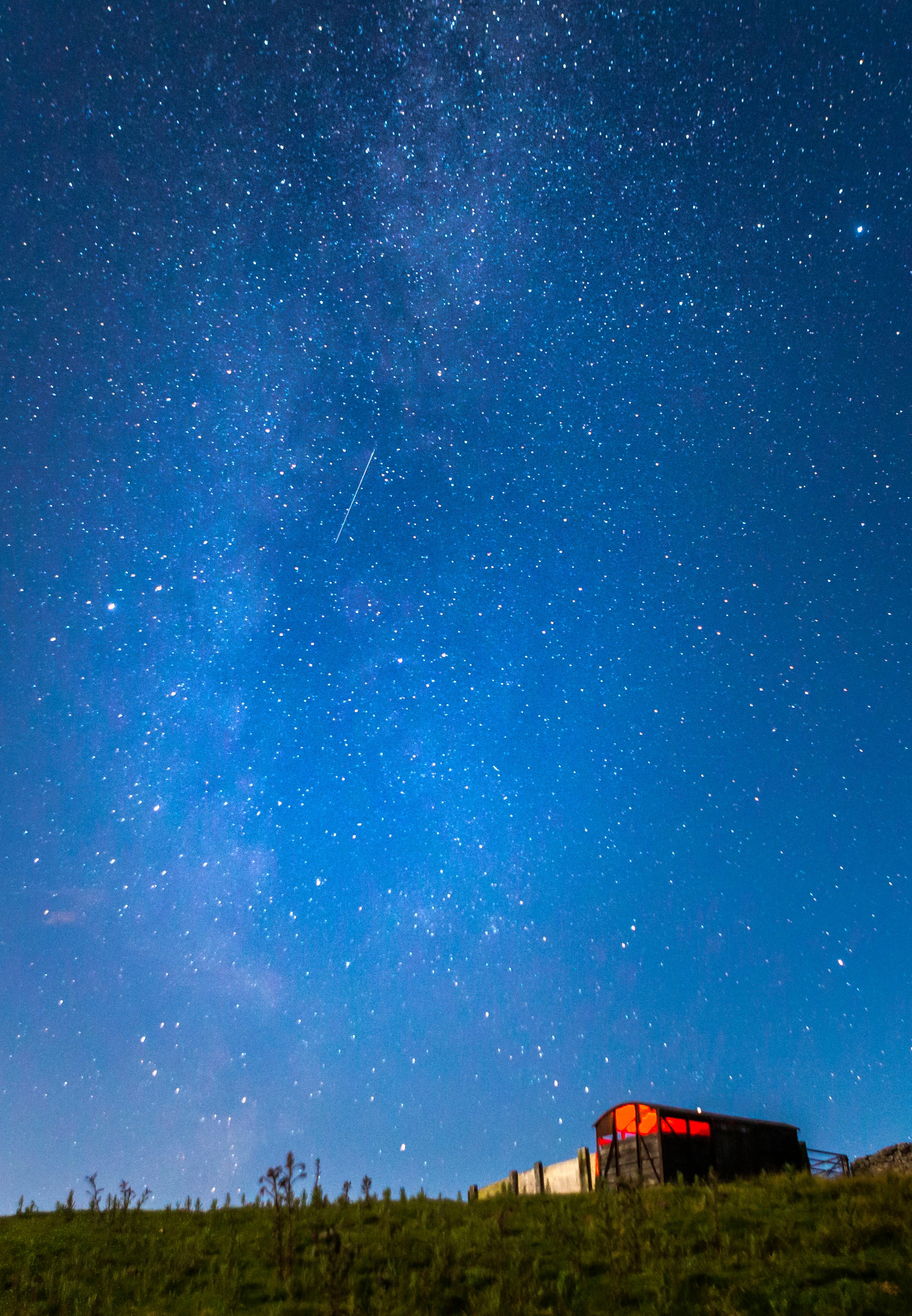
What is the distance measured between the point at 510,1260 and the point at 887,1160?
72.4 feet

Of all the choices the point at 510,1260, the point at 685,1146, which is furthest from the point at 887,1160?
the point at 510,1260

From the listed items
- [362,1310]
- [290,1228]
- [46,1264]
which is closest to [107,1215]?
[46,1264]

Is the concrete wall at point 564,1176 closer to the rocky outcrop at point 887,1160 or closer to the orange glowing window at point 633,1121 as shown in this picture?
the orange glowing window at point 633,1121

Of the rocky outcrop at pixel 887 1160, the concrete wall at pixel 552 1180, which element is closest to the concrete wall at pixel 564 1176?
the concrete wall at pixel 552 1180

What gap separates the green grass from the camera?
8781mm

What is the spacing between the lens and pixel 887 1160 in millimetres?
25562

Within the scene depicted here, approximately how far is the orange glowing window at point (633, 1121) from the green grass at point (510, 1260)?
698cm

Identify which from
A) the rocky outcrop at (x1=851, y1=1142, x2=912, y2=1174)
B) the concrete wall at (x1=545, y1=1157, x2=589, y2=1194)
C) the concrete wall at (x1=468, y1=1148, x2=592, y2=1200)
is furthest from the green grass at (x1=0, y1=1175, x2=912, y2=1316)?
the rocky outcrop at (x1=851, y1=1142, x2=912, y2=1174)

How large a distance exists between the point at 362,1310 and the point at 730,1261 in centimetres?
446

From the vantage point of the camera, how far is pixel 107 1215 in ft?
45.4

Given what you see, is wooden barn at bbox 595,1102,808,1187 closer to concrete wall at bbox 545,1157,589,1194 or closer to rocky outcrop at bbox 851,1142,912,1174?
concrete wall at bbox 545,1157,589,1194

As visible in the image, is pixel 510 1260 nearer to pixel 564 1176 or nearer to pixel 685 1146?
pixel 685 1146

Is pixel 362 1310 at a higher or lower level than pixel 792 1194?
lower

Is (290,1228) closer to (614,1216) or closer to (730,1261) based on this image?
(614,1216)
